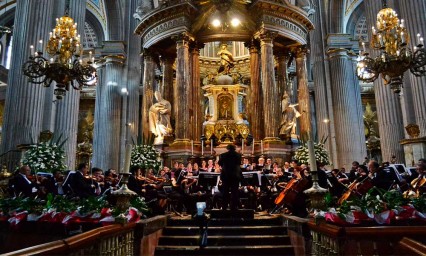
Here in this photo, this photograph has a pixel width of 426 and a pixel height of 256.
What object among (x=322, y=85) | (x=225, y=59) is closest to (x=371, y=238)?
(x=225, y=59)

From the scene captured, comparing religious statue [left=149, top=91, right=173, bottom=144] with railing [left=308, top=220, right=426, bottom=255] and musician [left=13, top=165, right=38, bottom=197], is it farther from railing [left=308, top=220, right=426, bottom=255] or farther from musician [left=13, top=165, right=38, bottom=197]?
railing [left=308, top=220, right=426, bottom=255]

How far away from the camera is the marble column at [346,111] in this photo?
16.9 meters

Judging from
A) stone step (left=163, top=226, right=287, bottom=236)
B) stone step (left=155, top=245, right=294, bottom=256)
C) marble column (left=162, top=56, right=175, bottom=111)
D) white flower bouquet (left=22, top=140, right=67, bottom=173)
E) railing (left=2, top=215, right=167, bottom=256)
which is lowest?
stone step (left=155, top=245, right=294, bottom=256)

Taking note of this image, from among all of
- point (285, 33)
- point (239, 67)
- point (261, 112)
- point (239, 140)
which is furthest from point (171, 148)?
point (239, 67)

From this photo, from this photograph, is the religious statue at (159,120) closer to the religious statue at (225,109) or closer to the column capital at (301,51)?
the religious statue at (225,109)

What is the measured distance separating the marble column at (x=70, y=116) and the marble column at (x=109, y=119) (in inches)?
183

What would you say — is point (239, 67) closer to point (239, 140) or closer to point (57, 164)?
point (239, 140)

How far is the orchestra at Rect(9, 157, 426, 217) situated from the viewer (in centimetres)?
635

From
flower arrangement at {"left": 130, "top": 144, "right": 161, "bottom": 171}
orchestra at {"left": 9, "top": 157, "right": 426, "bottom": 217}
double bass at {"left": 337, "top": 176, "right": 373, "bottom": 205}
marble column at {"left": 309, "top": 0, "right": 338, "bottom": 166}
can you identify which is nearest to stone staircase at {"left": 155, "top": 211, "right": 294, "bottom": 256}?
orchestra at {"left": 9, "top": 157, "right": 426, "bottom": 217}

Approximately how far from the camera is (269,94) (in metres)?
13.3

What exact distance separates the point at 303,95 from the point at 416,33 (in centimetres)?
525

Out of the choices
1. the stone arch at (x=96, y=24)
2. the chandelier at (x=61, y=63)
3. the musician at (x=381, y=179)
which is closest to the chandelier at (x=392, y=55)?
the musician at (x=381, y=179)

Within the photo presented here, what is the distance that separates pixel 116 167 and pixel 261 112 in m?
8.04

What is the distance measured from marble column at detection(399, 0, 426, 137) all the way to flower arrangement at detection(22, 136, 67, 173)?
10.4m
